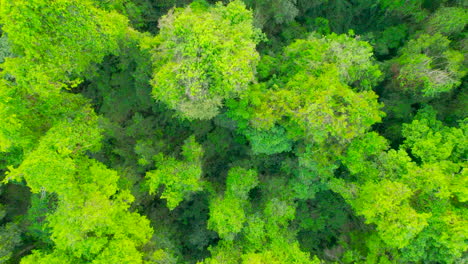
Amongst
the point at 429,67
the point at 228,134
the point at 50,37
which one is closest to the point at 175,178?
the point at 228,134

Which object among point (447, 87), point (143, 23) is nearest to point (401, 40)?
point (447, 87)

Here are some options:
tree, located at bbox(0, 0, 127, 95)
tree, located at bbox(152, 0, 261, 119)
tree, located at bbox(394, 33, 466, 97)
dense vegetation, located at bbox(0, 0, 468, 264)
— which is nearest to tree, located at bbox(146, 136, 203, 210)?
dense vegetation, located at bbox(0, 0, 468, 264)

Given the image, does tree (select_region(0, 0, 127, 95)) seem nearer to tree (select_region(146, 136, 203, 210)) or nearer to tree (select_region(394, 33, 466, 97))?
tree (select_region(146, 136, 203, 210))

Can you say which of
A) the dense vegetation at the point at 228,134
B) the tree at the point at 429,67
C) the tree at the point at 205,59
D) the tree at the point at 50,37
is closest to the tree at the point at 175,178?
the dense vegetation at the point at 228,134

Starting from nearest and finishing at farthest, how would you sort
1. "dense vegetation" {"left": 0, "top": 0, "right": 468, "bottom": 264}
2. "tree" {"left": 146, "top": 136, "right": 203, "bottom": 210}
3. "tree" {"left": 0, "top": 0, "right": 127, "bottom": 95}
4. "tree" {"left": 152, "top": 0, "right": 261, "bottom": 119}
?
"tree" {"left": 0, "top": 0, "right": 127, "bottom": 95} < "tree" {"left": 152, "top": 0, "right": 261, "bottom": 119} < "dense vegetation" {"left": 0, "top": 0, "right": 468, "bottom": 264} < "tree" {"left": 146, "top": 136, "right": 203, "bottom": 210}

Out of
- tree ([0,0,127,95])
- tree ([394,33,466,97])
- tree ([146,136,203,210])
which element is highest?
tree ([394,33,466,97])

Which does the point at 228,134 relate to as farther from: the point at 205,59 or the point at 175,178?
the point at 205,59

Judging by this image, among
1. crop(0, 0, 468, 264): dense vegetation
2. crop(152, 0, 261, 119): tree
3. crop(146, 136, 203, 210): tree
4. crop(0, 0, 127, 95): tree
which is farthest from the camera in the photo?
crop(146, 136, 203, 210): tree
